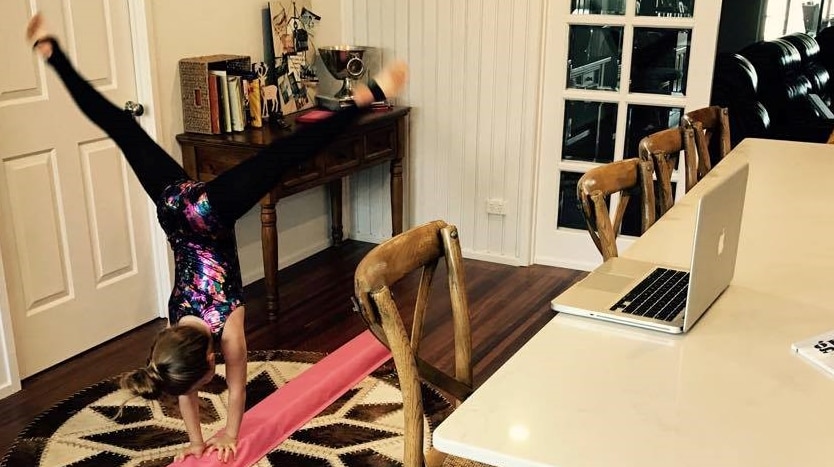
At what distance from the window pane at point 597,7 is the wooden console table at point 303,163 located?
0.95 meters

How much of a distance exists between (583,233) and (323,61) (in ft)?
5.06

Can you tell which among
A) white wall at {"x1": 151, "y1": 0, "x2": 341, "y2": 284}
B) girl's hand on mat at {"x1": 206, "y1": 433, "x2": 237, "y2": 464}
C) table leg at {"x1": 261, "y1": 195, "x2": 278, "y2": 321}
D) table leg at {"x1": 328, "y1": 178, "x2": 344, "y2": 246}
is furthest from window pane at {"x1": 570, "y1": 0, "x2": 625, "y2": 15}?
girl's hand on mat at {"x1": 206, "y1": 433, "x2": 237, "y2": 464}

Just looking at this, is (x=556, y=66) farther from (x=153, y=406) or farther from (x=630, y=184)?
(x=153, y=406)

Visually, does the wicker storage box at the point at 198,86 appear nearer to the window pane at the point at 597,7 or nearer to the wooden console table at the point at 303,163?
the wooden console table at the point at 303,163

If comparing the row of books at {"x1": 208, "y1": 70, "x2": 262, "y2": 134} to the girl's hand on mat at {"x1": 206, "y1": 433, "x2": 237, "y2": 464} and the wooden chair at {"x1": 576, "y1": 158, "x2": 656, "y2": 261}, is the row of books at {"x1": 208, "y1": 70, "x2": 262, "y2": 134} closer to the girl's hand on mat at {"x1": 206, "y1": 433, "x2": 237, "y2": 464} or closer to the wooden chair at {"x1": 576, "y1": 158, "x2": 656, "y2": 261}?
the girl's hand on mat at {"x1": 206, "y1": 433, "x2": 237, "y2": 464}

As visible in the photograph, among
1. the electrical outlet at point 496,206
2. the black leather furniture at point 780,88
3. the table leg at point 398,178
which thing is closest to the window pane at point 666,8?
the black leather furniture at point 780,88

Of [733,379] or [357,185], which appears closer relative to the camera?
→ [733,379]

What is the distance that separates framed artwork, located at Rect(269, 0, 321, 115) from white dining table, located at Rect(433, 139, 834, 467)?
2592 mm

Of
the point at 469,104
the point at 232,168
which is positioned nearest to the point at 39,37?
the point at 232,168

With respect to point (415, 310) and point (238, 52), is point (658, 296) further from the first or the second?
point (238, 52)

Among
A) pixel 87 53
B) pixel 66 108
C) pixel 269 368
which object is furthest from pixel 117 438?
pixel 87 53

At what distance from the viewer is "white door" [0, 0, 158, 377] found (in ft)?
9.56

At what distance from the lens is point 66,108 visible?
3072 millimetres

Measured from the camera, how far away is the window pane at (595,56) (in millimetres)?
3949
